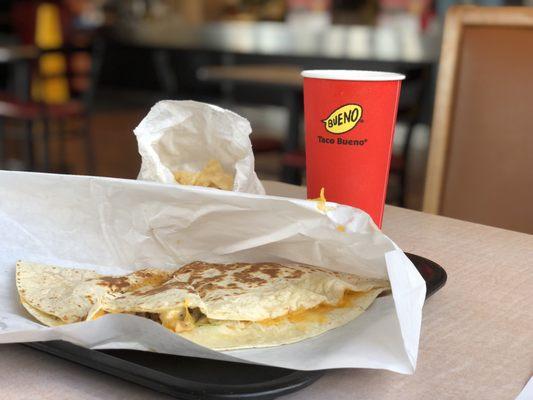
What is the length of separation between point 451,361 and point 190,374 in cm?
24

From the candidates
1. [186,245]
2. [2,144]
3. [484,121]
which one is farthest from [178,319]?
[2,144]

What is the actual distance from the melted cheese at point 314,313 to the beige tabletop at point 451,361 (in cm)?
7

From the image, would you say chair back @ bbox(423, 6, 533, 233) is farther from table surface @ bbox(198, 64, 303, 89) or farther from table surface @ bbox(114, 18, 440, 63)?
table surface @ bbox(114, 18, 440, 63)

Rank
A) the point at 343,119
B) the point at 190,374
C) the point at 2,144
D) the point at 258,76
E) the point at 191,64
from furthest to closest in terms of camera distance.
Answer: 1. the point at 191,64
2. the point at 2,144
3. the point at 258,76
4. the point at 343,119
5. the point at 190,374

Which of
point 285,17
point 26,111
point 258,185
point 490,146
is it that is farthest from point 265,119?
point 258,185

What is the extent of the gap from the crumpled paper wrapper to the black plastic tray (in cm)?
30

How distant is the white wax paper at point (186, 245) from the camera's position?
1.82 feet

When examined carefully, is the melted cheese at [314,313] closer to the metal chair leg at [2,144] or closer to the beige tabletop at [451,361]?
the beige tabletop at [451,361]

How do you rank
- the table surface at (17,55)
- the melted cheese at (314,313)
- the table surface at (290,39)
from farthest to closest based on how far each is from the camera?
the table surface at (290,39), the table surface at (17,55), the melted cheese at (314,313)

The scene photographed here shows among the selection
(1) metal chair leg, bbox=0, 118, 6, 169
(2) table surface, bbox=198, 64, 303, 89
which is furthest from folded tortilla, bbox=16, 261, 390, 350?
(1) metal chair leg, bbox=0, 118, 6, 169

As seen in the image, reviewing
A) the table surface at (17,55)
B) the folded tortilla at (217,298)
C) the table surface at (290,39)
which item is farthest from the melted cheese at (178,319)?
the table surface at (290,39)

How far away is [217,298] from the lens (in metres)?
0.64

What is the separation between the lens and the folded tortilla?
1.98 ft

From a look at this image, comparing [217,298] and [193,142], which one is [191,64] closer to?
[193,142]
